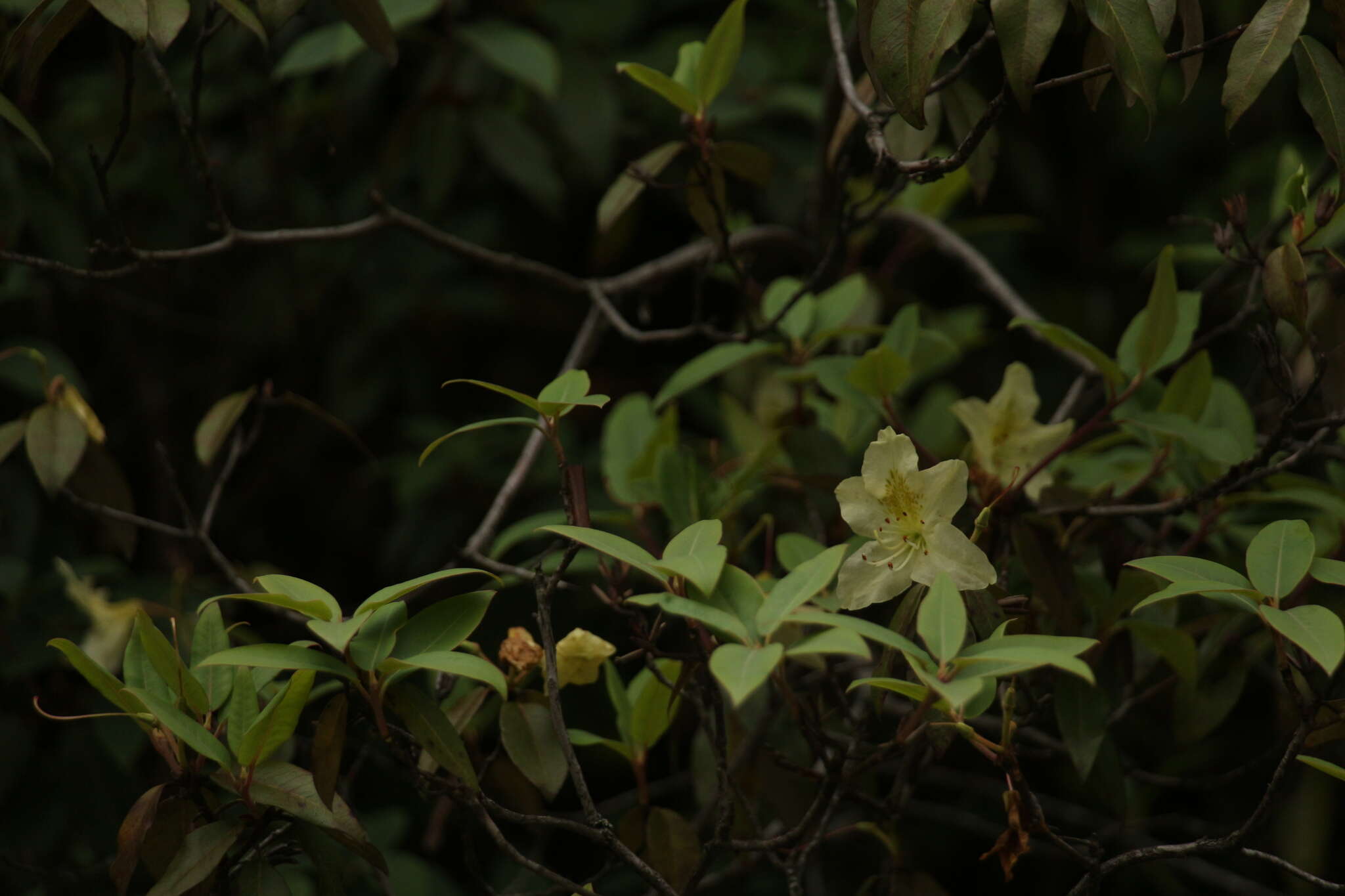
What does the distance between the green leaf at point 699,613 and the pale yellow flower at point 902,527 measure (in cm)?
13

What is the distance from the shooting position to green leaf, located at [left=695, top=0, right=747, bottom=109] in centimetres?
91

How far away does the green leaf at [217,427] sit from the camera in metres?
1.03

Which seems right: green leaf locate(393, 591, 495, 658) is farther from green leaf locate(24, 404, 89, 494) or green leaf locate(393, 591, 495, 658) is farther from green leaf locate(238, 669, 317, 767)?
green leaf locate(24, 404, 89, 494)

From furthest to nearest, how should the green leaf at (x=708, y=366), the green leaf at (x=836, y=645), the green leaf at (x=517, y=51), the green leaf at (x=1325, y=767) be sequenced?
1. the green leaf at (x=517, y=51)
2. the green leaf at (x=708, y=366)
3. the green leaf at (x=1325, y=767)
4. the green leaf at (x=836, y=645)

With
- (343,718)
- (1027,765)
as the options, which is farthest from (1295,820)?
(343,718)

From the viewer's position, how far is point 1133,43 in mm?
673

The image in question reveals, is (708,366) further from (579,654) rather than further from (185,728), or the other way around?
(185,728)

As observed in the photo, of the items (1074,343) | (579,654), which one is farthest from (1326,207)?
(579,654)

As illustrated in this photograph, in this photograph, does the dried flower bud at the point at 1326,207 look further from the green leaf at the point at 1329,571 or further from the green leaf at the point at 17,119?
the green leaf at the point at 17,119

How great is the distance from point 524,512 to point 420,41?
2.34 ft

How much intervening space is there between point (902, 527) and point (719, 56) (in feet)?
1.45

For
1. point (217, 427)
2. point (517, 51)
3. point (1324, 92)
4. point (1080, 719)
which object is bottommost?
point (1080, 719)

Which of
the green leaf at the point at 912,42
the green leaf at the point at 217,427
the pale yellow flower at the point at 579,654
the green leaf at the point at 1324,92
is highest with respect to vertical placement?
the green leaf at the point at 912,42

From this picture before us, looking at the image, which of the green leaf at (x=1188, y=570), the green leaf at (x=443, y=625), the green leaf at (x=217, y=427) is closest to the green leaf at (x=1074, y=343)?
the green leaf at (x=1188, y=570)
